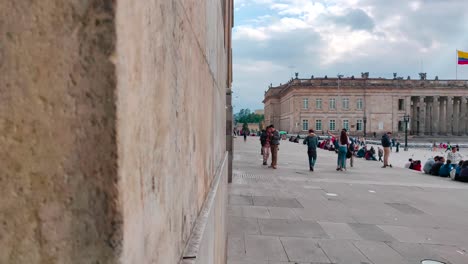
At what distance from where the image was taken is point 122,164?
64 cm

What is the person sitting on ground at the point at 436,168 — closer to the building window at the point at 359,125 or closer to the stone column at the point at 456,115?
the building window at the point at 359,125

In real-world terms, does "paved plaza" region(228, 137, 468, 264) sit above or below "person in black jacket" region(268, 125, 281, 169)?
below

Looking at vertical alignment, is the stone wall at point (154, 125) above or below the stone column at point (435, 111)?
below

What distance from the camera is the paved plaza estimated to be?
5043 millimetres

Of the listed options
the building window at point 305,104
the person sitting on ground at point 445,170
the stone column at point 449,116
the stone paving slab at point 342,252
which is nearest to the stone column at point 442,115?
the stone column at point 449,116

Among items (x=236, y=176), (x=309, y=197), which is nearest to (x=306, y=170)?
A: (x=236, y=176)

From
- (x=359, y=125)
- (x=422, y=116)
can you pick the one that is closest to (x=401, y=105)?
(x=422, y=116)

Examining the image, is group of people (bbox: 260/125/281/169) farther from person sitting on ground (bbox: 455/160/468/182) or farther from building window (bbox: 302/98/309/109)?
building window (bbox: 302/98/309/109)

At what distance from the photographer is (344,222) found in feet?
22.2

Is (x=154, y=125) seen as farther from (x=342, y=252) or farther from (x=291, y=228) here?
(x=291, y=228)

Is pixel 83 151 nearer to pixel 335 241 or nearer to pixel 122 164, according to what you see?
pixel 122 164

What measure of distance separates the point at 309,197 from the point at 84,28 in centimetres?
906

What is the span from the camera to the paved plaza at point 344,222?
5.04 meters

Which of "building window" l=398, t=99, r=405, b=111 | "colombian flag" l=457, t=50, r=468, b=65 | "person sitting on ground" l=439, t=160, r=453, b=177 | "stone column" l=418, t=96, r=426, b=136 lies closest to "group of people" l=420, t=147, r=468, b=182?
"person sitting on ground" l=439, t=160, r=453, b=177
